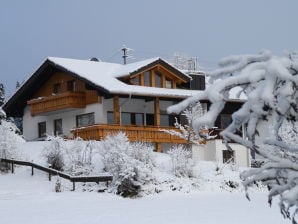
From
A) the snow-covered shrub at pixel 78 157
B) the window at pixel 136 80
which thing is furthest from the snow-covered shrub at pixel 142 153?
the window at pixel 136 80

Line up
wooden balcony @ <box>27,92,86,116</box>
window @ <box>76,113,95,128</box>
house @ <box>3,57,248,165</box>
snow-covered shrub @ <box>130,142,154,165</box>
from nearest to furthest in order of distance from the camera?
snow-covered shrub @ <box>130,142,154,165</box> < house @ <box>3,57,248,165</box> < wooden balcony @ <box>27,92,86,116</box> < window @ <box>76,113,95,128</box>

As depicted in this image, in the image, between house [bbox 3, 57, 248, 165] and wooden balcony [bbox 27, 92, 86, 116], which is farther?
wooden balcony [bbox 27, 92, 86, 116]

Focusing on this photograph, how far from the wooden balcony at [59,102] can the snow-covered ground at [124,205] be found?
405 inches

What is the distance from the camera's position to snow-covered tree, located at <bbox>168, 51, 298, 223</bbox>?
372 centimetres

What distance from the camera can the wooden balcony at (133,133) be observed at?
3441cm

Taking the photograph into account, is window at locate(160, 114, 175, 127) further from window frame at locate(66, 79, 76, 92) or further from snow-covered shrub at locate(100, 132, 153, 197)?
snow-covered shrub at locate(100, 132, 153, 197)

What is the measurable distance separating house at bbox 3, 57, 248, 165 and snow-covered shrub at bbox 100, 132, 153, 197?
8129 millimetres

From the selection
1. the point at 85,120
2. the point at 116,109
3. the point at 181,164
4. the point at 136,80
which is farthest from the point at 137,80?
the point at 181,164

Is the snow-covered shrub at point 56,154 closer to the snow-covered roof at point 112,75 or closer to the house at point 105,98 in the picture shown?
the house at point 105,98

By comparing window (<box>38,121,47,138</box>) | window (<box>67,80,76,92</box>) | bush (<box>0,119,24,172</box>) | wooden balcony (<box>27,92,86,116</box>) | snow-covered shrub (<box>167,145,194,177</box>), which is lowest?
snow-covered shrub (<box>167,145,194,177</box>)

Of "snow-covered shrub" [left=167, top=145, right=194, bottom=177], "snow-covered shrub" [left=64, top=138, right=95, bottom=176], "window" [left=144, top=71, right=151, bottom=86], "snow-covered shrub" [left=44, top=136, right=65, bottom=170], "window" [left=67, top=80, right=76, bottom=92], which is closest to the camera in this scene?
"snow-covered shrub" [left=64, top=138, right=95, bottom=176]

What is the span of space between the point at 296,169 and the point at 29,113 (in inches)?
1591

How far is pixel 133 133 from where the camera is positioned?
3566cm

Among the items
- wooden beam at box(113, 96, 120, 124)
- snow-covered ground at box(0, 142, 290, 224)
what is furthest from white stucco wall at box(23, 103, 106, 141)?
snow-covered ground at box(0, 142, 290, 224)
